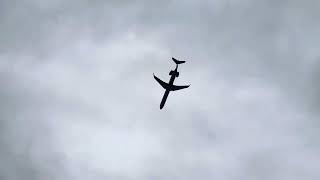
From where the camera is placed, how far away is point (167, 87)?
14238 centimetres

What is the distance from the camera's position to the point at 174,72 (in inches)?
5458

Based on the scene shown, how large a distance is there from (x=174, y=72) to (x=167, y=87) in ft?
20.1
